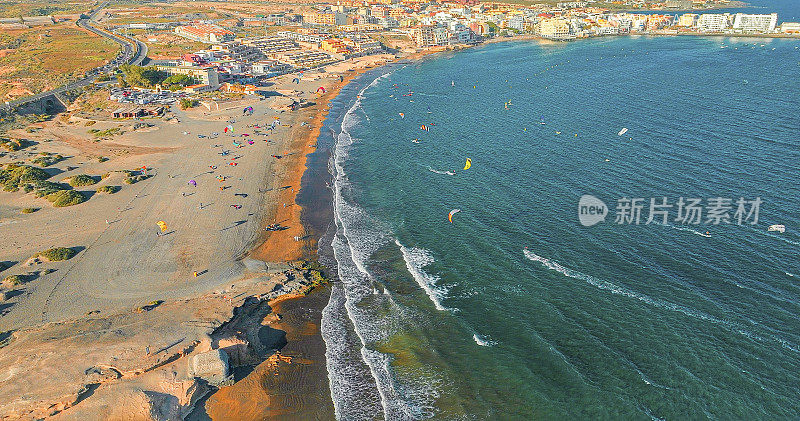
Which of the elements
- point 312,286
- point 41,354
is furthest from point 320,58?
point 41,354

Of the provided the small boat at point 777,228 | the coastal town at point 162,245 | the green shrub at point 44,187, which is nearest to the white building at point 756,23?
the coastal town at point 162,245

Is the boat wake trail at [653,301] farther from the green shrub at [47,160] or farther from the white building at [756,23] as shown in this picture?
the white building at [756,23]

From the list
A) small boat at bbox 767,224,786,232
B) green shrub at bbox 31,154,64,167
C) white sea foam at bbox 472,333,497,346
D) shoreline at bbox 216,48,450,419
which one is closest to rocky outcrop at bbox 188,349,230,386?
shoreline at bbox 216,48,450,419

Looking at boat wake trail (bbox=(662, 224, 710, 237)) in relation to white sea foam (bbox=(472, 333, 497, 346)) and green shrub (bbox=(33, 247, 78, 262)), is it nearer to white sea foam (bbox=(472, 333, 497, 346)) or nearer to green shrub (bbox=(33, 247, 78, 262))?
white sea foam (bbox=(472, 333, 497, 346))

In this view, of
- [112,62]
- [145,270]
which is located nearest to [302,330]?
[145,270]

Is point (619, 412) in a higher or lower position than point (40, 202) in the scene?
lower

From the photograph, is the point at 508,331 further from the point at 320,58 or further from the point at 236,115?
the point at 320,58

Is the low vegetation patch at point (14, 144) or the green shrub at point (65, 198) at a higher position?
the low vegetation patch at point (14, 144)
